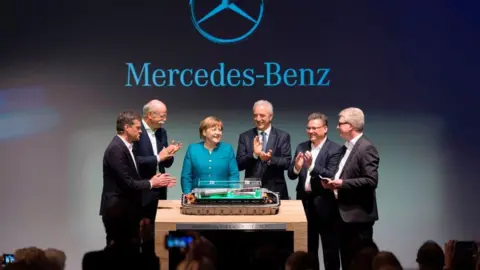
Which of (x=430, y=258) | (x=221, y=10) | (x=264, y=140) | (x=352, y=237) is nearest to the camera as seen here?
(x=430, y=258)

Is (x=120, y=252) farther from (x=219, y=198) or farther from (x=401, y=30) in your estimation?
(x=401, y=30)

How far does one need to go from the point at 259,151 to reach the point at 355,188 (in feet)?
4.00

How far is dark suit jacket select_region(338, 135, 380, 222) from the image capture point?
588cm

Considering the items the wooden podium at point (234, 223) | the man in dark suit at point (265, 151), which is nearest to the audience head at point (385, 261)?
the wooden podium at point (234, 223)

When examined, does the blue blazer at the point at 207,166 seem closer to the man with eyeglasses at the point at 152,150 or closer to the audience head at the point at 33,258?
the man with eyeglasses at the point at 152,150

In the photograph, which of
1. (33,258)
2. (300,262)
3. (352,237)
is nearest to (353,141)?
(352,237)

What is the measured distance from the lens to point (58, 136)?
8.09 meters

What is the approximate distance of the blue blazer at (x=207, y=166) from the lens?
21.5 ft

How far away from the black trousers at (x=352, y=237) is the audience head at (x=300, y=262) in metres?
1.72

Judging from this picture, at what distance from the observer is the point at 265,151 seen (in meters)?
7.05

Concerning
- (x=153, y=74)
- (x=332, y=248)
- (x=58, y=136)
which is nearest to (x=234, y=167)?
(x=332, y=248)

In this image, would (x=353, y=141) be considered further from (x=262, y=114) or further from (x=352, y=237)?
(x=262, y=114)

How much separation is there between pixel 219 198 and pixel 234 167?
1.16m

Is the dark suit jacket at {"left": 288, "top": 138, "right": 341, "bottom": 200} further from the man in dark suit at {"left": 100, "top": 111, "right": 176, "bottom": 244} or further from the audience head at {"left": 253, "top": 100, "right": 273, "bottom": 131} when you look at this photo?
the man in dark suit at {"left": 100, "top": 111, "right": 176, "bottom": 244}
